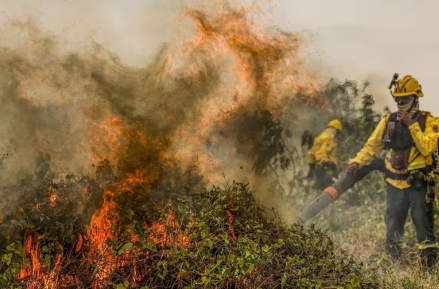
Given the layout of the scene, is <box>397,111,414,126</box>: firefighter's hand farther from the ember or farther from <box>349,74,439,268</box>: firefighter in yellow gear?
the ember

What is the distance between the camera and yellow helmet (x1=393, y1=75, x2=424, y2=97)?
30.3 ft

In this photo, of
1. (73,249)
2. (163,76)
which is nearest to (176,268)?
(73,249)

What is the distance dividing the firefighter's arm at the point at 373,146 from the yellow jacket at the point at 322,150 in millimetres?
1040

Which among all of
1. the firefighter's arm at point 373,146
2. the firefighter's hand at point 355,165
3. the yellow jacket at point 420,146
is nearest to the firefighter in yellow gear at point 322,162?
the firefighter's hand at point 355,165

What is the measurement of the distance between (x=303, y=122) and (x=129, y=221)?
5325 mm

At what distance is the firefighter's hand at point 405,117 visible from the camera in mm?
9151

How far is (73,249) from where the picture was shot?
7094mm

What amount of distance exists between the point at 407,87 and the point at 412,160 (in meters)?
1.42

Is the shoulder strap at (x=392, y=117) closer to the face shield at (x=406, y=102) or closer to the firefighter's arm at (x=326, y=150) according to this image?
the face shield at (x=406, y=102)

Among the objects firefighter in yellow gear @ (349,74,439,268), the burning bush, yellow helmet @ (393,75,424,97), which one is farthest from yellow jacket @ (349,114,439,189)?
the burning bush

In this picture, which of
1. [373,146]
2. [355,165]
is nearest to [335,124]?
[355,165]

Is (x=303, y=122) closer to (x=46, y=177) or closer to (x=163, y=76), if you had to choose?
(x=163, y=76)

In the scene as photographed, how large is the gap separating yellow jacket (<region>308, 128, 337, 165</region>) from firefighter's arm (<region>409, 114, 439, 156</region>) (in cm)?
241

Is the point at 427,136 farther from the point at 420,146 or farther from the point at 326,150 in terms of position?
the point at 326,150
